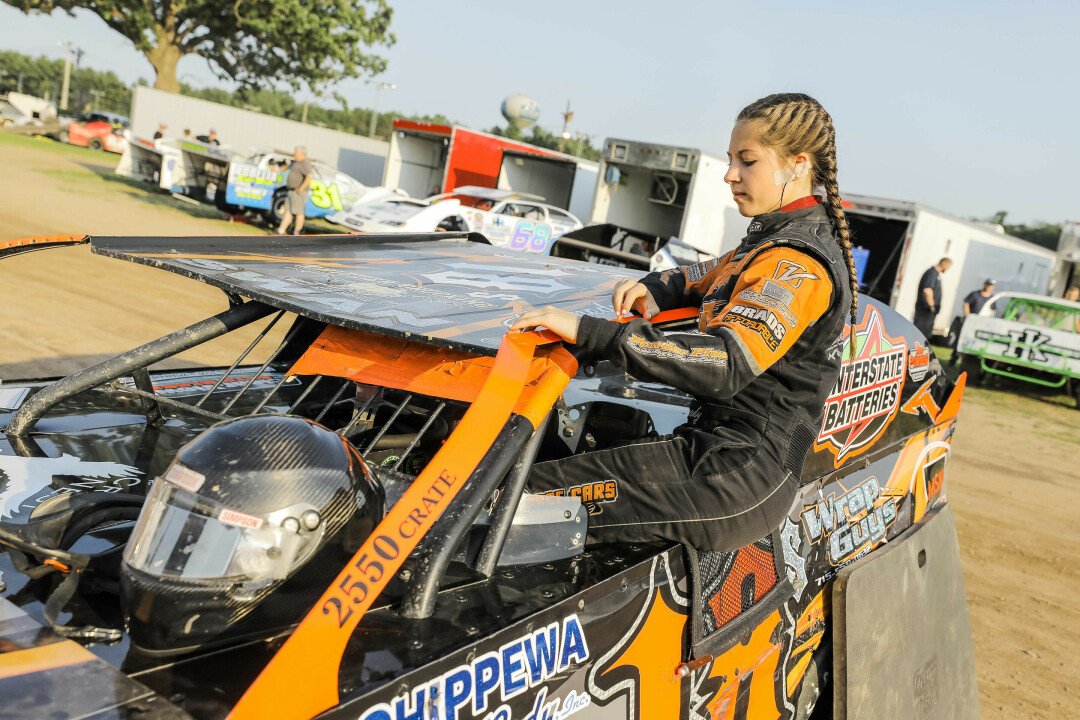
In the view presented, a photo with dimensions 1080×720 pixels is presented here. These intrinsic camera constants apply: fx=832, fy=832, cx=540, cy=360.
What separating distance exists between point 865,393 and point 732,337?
118 centimetres

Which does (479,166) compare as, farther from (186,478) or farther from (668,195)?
(186,478)

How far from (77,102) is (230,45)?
58122mm

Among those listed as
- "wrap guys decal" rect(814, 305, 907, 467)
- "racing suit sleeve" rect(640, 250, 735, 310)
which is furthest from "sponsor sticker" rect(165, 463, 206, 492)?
"wrap guys decal" rect(814, 305, 907, 467)

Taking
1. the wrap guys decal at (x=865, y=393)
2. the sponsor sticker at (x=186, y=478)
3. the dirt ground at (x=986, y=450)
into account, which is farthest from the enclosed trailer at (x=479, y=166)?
the sponsor sticker at (x=186, y=478)

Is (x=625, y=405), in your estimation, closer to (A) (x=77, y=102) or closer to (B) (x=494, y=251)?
(B) (x=494, y=251)

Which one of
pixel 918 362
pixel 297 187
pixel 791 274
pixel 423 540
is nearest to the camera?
pixel 423 540

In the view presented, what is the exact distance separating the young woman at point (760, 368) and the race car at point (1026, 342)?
10999 mm

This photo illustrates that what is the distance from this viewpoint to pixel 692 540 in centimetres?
193

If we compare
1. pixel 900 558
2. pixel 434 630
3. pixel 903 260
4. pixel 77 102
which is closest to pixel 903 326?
pixel 900 558

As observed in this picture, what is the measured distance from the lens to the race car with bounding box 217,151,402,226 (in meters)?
16.8

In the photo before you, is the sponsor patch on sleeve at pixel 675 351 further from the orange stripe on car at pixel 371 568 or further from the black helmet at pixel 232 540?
the black helmet at pixel 232 540

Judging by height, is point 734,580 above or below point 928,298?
below

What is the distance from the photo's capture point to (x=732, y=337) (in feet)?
5.62

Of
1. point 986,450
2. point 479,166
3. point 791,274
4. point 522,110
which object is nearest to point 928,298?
point 986,450
